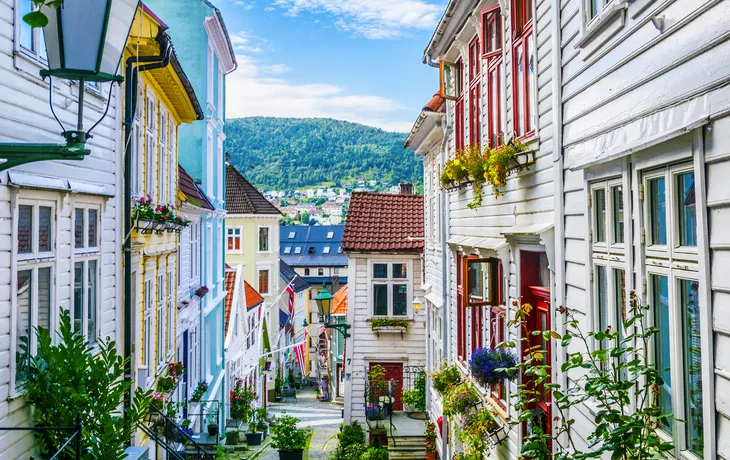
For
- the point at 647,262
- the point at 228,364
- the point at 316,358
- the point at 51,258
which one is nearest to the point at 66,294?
the point at 51,258

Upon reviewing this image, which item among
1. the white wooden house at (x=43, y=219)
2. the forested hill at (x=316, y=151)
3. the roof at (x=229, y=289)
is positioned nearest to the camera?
the white wooden house at (x=43, y=219)

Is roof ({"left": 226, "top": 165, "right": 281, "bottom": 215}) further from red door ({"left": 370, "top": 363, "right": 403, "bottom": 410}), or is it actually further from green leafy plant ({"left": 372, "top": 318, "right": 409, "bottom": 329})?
red door ({"left": 370, "top": 363, "right": 403, "bottom": 410})

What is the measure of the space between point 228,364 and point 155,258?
51.3ft

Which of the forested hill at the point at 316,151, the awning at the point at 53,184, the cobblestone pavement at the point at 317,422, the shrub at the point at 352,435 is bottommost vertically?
the cobblestone pavement at the point at 317,422

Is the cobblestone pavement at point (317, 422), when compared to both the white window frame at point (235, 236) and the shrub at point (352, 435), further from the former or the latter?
the white window frame at point (235, 236)

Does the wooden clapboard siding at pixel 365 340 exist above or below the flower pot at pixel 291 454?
above

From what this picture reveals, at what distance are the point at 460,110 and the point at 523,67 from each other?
4.09 m

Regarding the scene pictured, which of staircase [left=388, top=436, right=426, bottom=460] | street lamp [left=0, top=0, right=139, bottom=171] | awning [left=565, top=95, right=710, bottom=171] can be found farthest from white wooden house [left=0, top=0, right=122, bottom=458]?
staircase [left=388, top=436, right=426, bottom=460]

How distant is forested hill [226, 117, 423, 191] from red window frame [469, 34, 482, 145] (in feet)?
456

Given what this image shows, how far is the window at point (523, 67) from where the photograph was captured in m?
7.82

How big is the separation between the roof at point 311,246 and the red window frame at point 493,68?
8531 cm

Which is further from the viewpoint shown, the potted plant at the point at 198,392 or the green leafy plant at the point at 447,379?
the potted plant at the point at 198,392

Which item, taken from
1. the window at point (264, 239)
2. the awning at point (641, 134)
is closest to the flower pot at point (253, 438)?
the awning at point (641, 134)

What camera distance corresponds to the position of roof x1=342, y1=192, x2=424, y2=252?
2142cm
